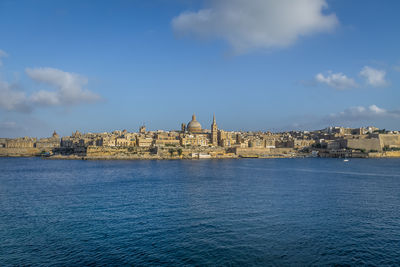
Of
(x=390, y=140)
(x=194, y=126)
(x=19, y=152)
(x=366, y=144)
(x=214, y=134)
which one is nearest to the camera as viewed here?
(x=366, y=144)

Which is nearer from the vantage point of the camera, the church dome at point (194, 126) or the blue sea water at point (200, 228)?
the blue sea water at point (200, 228)

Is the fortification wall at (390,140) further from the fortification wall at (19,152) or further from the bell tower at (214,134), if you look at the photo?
the fortification wall at (19,152)

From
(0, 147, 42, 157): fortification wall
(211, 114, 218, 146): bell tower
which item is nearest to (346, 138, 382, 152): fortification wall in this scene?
(211, 114, 218, 146): bell tower

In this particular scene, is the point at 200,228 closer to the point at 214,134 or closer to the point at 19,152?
the point at 214,134

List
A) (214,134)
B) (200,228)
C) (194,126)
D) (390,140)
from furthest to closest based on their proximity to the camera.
→ (194,126)
(214,134)
(390,140)
(200,228)

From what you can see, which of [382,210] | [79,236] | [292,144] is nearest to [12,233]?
[79,236]

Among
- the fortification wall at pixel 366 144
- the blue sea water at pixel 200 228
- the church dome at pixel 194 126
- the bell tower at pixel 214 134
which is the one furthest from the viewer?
the church dome at pixel 194 126

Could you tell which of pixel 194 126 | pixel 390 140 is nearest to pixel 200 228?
pixel 390 140

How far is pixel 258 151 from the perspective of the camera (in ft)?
232

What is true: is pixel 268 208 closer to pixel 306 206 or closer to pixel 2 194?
pixel 306 206

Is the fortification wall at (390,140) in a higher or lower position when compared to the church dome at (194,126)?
lower

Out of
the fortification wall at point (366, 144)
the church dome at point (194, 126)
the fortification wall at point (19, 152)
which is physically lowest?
the fortification wall at point (19, 152)

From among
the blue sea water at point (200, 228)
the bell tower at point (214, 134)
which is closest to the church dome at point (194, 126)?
the bell tower at point (214, 134)

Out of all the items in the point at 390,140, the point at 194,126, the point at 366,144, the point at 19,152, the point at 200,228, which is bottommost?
the point at 200,228
